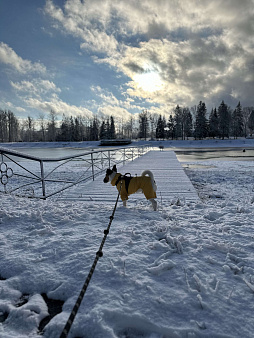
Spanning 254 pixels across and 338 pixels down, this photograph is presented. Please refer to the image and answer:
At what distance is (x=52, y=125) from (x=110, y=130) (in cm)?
2885

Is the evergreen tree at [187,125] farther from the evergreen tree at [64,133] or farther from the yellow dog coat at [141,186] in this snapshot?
the yellow dog coat at [141,186]

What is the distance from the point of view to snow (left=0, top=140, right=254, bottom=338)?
137 cm

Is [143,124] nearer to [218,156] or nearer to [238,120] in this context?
[238,120]

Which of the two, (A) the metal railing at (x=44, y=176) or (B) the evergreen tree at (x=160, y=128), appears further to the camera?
(B) the evergreen tree at (x=160, y=128)

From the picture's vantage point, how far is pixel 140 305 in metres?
1.50

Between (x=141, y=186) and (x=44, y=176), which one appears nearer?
(x=141, y=186)

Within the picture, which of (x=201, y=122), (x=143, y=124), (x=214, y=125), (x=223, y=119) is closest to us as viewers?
(x=223, y=119)

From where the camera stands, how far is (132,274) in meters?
1.86

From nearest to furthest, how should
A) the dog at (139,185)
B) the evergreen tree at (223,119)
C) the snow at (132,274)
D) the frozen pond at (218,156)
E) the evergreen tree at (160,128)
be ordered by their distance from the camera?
the snow at (132,274)
the dog at (139,185)
the frozen pond at (218,156)
the evergreen tree at (223,119)
the evergreen tree at (160,128)

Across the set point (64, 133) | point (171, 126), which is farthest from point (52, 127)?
point (171, 126)

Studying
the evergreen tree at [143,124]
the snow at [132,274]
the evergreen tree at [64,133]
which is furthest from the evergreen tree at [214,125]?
the snow at [132,274]

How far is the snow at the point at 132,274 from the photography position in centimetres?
137

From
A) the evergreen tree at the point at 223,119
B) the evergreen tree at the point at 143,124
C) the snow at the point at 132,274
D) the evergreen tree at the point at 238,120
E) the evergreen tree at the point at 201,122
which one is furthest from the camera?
the evergreen tree at the point at 143,124

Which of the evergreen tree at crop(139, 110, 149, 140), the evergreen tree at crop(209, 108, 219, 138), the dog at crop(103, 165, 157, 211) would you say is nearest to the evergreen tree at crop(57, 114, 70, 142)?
the evergreen tree at crop(139, 110, 149, 140)
